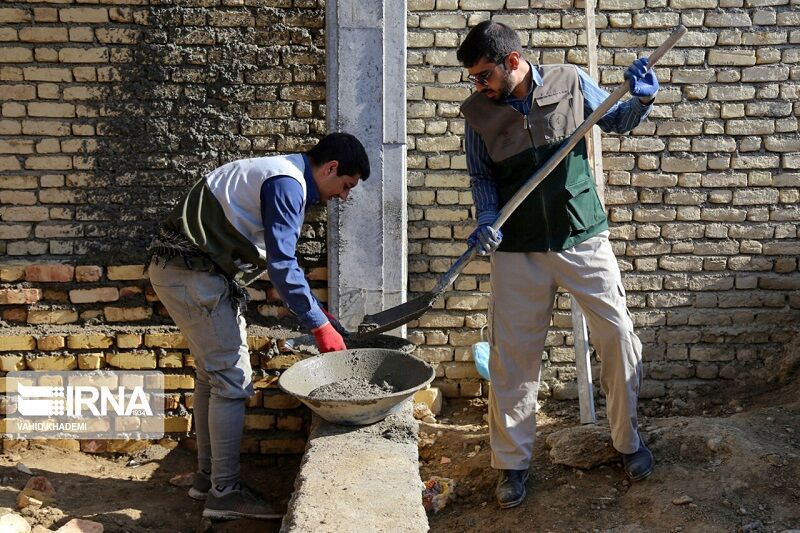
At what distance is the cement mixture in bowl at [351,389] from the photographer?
12.4ft

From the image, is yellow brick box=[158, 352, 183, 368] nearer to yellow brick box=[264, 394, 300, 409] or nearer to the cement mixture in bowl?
yellow brick box=[264, 394, 300, 409]

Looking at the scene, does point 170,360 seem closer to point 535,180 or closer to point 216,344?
point 216,344

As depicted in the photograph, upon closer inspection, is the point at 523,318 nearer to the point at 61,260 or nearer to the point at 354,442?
the point at 354,442

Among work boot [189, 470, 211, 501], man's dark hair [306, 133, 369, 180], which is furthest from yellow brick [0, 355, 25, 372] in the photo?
man's dark hair [306, 133, 369, 180]

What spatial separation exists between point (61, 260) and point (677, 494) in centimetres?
355

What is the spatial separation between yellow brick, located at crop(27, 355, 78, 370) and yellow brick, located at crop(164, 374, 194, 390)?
53 centimetres

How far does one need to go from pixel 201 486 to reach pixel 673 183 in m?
3.23

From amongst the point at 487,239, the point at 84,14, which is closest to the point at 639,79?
the point at 487,239

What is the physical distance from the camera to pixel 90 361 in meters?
4.63

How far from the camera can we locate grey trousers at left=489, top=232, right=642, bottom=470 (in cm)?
355

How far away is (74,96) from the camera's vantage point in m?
4.55

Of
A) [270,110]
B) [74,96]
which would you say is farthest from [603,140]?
[74,96]

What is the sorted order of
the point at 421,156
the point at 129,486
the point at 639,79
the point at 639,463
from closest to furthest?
the point at 639,79 < the point at 639,463 < the point at 129,486 < the point at 421,156

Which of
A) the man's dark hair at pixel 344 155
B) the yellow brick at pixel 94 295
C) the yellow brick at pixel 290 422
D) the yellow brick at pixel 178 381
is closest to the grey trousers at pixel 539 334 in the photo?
the man's dark hair at pixel 344 155
